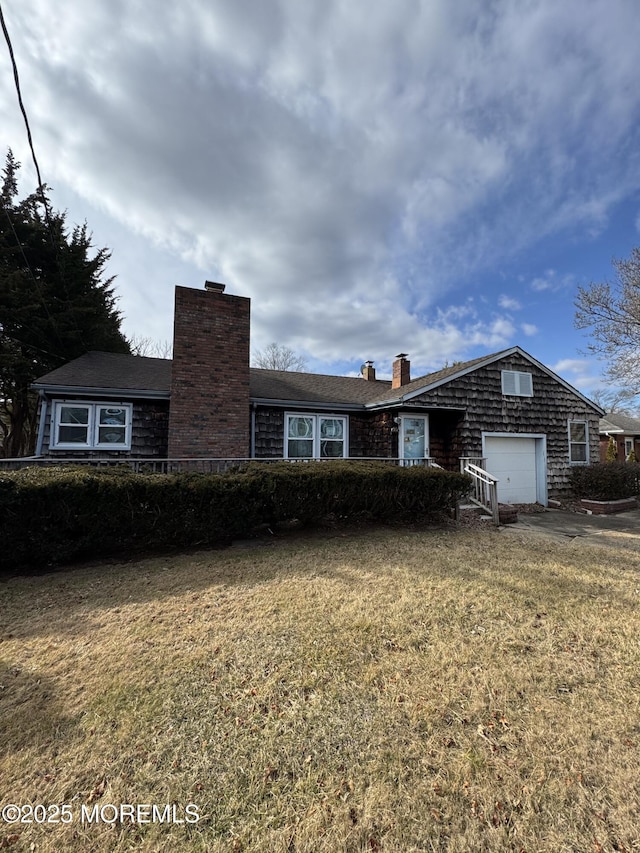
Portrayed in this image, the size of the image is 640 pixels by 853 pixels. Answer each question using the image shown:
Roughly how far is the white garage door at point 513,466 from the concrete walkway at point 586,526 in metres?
1.07

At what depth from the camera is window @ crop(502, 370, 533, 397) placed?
12367 mm

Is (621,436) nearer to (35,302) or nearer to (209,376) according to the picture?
(209,376)

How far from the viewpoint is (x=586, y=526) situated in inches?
364

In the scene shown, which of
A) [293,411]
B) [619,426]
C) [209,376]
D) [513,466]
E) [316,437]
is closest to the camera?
[209,376]

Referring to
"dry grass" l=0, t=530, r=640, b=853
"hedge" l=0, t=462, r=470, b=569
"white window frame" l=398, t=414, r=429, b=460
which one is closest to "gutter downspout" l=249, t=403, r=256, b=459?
"hedge" l=0, t=462, r=470, b=569

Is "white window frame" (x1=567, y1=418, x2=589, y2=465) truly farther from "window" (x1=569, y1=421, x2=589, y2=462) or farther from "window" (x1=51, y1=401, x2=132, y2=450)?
"window" (x1=51, y1=401, x2=132, y2=450)

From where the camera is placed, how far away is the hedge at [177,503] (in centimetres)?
520

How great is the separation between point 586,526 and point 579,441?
5424 mm

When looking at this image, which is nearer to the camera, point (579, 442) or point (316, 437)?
point (316, 437)

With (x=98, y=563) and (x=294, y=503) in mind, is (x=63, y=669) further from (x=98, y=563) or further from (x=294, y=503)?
(x=294, y=503)

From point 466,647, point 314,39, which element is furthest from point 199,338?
point 466,647

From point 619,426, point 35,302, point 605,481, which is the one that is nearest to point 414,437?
point 605,481

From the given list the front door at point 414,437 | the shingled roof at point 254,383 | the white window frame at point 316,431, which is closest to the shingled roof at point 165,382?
the shingled roof at point 254,383

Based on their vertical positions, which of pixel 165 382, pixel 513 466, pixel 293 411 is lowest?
pixel 513 466
